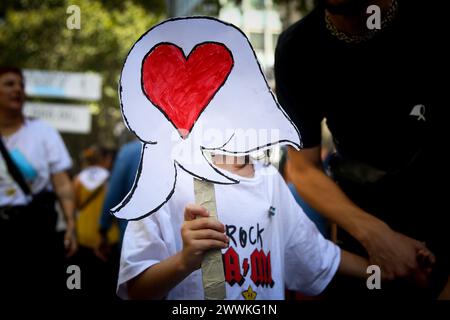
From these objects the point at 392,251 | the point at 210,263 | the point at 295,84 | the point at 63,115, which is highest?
the point at 295,84

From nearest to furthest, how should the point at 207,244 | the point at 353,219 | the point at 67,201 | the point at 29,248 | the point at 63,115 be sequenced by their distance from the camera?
the point at 207,244 → the point at 353,219 → the point at 29,248 → the point at 67,201 → the point at 63,115

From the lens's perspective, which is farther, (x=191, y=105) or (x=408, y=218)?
(x=408, y=218)

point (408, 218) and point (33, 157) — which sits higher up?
point (408, 218)

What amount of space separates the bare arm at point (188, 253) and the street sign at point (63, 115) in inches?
142

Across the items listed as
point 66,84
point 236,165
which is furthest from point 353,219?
point 66,84

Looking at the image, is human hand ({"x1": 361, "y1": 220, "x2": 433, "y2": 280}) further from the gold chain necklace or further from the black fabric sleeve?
the gold chain necklace

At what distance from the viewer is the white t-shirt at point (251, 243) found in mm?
1473

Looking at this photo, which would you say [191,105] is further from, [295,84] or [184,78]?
[295,84]

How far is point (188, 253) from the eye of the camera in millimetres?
1357

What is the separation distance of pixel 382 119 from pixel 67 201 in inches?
93.0

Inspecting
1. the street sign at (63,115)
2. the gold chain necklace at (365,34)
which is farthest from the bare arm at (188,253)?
the street sign at (63,115)

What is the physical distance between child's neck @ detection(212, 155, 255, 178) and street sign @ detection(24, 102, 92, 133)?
3.46m

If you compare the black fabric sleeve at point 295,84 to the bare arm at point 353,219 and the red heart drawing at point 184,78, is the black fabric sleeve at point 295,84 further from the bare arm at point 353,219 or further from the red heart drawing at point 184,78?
the red heart drawing at point 184,78

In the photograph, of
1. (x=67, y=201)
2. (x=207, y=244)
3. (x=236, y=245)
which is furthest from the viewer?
(x=67, y=201)
